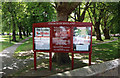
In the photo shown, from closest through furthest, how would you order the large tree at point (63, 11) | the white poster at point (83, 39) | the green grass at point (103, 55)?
the white poster at point (83, 39), the large tree at point (63, 11), the green grass at point (103, 55)

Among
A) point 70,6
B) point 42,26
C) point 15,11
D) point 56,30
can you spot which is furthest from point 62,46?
point 15,11

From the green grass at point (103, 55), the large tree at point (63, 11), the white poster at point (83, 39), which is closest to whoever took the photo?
the white poster at point (83, 39)

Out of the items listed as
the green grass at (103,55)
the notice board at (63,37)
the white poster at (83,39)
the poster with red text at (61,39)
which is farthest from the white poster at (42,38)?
the green grass at (103,55)

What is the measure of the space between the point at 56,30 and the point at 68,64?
82.2 inches

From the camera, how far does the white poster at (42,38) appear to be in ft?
18.9

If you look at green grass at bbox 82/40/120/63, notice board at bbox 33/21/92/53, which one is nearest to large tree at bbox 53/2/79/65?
notice board at bbox 33/21/92/53

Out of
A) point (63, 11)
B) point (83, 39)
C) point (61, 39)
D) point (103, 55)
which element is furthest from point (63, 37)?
point (103, 55)

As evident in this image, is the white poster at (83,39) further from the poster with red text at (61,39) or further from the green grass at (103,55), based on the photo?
the green grass at (103,55)

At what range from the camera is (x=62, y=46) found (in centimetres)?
580

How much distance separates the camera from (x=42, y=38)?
227 inches

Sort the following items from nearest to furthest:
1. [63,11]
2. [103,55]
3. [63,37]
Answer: [63,37]
[63,11]
[103,55]

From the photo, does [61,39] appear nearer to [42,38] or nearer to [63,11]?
[42,38]

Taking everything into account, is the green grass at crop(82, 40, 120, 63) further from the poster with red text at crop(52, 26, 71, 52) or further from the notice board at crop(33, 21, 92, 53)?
the poster with red text at crop(52, 26, 71, 52)

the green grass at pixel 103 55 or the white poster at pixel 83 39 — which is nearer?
the white poster at pixel 83 39
